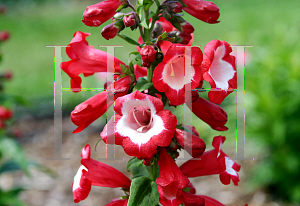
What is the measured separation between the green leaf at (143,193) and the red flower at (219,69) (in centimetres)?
33

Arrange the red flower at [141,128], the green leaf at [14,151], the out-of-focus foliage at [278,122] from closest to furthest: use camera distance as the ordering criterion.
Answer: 1. the red flower at [141,128]
2. the green leaf at [14,151]
3. the out-of-focus foliage at [278,122]

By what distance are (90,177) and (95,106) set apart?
0.23m

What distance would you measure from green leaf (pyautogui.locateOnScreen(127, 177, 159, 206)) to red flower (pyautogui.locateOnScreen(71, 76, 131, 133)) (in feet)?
0.78

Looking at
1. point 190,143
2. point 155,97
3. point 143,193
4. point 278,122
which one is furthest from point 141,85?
point 278,122

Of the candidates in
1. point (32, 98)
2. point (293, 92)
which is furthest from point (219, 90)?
point (32, 98)

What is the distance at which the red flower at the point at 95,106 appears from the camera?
85 centimetres

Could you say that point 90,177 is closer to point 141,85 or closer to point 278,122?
point 141,85

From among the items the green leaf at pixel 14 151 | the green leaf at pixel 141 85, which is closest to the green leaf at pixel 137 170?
the green leaf at pixel 141 85

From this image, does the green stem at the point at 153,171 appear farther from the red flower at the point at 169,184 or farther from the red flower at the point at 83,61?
the red flower at the point at 83,61

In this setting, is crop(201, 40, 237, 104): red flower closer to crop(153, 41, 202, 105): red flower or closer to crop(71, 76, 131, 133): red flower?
crop(153, 41, 202, 105): red flower

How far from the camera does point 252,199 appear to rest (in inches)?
108

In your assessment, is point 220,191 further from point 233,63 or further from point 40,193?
point 233,63

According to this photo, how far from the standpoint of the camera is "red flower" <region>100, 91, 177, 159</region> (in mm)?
736

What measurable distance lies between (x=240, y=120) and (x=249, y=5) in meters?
6.43
